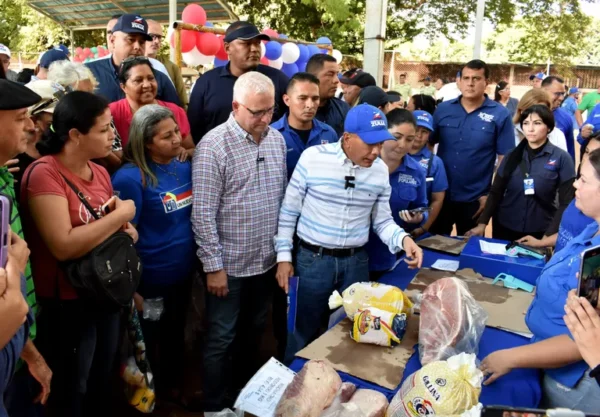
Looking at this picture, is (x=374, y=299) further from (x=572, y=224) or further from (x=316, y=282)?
(x=572, y=224)

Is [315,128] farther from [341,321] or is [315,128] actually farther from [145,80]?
[341,321]

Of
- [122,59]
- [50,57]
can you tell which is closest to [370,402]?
[122,59]

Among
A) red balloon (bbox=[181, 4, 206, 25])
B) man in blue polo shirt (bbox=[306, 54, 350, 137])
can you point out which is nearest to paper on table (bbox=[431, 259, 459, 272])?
man in blue polo shirt (bbox=[306, 54, 350, 137])

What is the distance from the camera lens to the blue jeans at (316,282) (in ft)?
7.89

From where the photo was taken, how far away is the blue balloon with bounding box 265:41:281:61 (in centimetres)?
596

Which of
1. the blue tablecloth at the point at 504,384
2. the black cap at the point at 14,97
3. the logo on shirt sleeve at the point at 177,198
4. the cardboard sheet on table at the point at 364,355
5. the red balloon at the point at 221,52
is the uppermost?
the red balloon at the point at 221,52

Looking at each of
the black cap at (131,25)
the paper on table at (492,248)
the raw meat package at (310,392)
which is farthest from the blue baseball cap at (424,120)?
the raw meat package at (310,392)

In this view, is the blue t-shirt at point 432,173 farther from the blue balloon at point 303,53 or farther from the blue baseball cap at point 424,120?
the blue balloon at point 303,53

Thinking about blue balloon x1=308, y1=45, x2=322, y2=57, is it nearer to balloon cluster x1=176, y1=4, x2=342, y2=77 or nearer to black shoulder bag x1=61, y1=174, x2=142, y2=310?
balloon cluster x1=176, y1=4, x2=342, y2=77

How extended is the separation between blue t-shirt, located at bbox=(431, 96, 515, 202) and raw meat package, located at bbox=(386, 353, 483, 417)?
103 inches

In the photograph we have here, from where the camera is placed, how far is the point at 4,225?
3.12ft

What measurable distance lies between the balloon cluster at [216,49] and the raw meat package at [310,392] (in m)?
2.99

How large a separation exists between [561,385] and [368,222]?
1.16 metres

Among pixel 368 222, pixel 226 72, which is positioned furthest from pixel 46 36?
pixel 368 222
